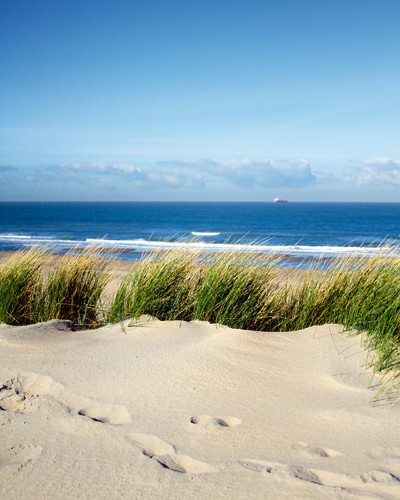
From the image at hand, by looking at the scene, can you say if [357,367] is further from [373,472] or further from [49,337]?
[49,337]

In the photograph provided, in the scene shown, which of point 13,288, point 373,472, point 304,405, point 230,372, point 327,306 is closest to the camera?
point 373,472

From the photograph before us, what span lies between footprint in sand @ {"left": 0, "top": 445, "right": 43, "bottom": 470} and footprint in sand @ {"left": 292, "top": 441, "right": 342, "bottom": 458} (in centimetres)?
163

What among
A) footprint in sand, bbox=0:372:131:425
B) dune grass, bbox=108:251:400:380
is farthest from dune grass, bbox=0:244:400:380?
footprint in sand, bbox=0:372:131:425

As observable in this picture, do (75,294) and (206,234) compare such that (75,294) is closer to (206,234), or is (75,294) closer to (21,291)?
(21,291)

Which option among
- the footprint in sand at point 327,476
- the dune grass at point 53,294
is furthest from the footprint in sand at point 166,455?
Result: the dune grass at point 53,294

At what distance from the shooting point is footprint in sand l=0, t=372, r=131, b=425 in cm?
360

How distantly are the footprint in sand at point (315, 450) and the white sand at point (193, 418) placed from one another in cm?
1

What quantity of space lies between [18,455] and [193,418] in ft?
3.82

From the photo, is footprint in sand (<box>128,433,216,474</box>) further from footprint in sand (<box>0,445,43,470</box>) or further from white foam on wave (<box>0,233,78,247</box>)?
white foam on wave (<box>0,233,78,247</box>)

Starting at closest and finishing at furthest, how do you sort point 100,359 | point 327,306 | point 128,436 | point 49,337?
1. point 128,436
2. point 100,359
3. point 49,337
4. point 327,306

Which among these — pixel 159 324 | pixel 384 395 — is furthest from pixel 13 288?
pixel 384 395

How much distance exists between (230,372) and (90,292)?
2.83m

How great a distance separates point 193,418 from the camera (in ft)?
11.5

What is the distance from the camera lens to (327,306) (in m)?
5.71
